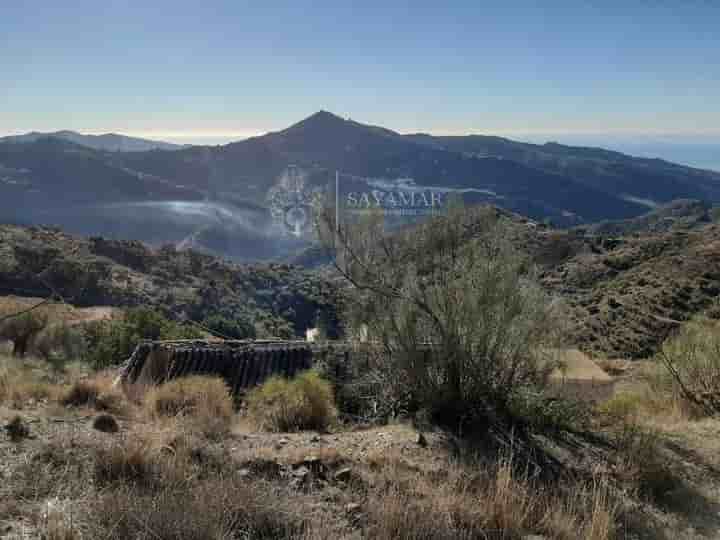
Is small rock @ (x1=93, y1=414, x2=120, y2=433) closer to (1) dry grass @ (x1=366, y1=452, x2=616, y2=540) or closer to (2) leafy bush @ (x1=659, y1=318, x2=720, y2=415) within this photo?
(1) dry grass @ (x1=366, y1=452, x2=616, y2=540)

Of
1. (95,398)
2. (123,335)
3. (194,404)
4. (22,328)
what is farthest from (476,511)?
(123,335)

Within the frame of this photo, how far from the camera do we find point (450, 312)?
251 inches

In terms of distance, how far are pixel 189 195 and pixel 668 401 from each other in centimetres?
17150

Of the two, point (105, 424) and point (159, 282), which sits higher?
point (105, 424)

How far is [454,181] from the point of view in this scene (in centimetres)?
17388

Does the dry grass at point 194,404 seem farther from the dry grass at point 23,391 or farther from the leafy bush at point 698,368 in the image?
the leafy bush at point 698,368

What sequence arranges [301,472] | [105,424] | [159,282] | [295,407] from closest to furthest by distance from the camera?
[301,472], [105,424], [295,407], [159,282]

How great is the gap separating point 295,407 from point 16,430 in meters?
3.12

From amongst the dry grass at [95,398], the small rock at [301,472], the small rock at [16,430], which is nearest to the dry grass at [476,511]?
the small rock at [301,472]

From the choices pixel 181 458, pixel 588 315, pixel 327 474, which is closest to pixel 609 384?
pixel 327 474

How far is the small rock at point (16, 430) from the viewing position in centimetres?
518

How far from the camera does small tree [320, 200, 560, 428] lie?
6.31 meters

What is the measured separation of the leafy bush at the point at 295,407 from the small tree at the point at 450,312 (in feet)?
2.93

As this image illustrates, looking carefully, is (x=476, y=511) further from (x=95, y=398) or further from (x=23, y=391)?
(x=23, y=391)
